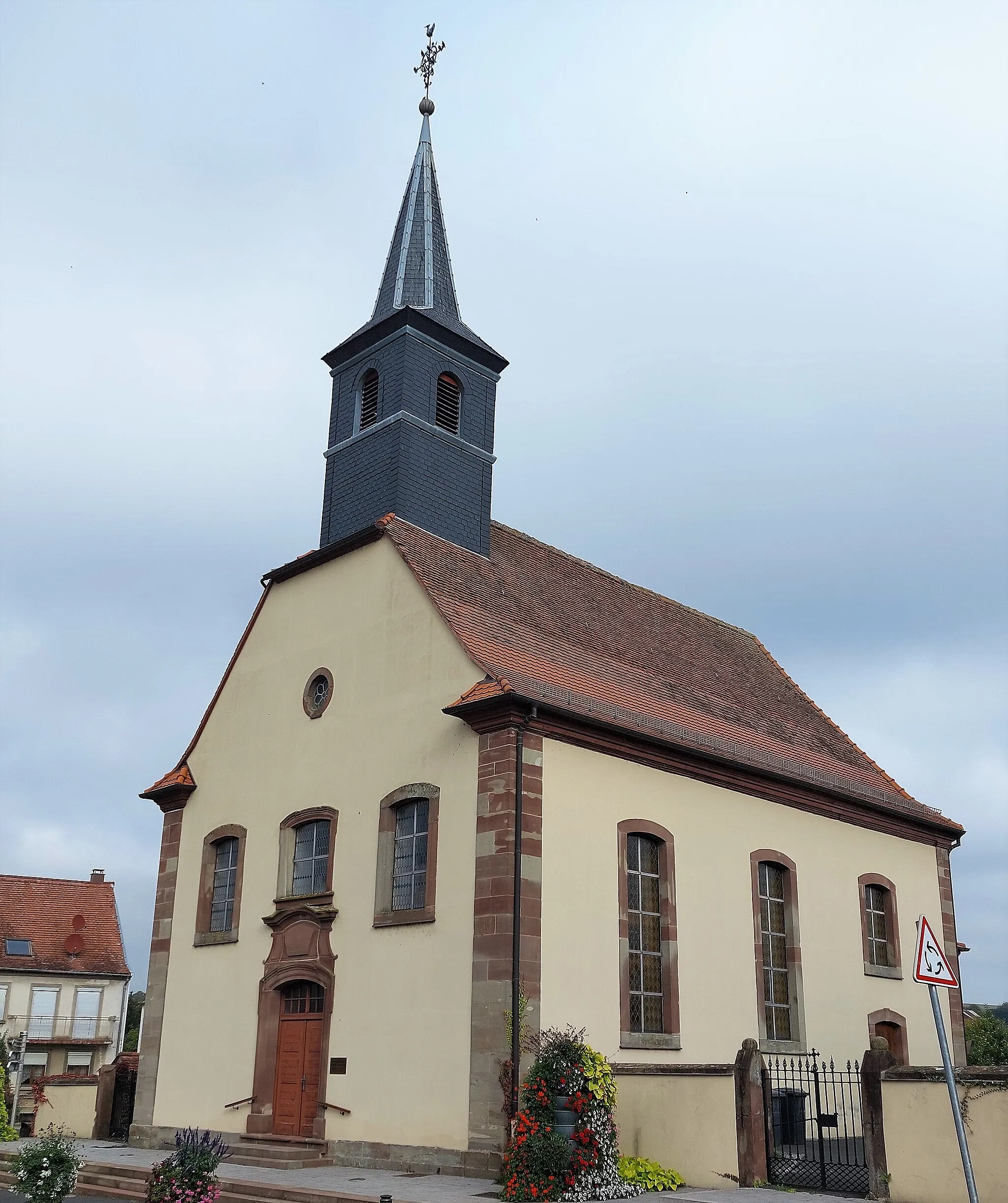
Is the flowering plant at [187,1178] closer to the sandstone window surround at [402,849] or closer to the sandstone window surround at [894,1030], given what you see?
the sandstone window surround at [402,849]

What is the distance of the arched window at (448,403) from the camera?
21656mm

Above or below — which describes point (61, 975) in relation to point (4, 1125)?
above

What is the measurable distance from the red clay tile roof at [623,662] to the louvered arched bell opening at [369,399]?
2.69m

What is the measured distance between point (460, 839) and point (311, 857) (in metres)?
3.41

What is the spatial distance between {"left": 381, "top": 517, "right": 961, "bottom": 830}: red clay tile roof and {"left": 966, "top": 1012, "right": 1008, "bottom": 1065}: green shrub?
13.5m

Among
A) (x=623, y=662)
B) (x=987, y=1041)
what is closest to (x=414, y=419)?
(x=623, y=662)

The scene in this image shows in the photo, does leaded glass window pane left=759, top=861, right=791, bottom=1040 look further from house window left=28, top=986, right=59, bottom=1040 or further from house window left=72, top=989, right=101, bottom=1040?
house window left=72, top=989, right=101, bottom=1040

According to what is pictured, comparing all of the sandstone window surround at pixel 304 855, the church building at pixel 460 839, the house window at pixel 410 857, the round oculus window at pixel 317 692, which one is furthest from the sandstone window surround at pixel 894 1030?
the round oculus window at pixel 317 692

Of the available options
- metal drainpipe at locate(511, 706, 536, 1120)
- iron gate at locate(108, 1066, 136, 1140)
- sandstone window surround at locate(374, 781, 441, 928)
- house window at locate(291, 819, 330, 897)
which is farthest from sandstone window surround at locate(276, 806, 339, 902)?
iron gate at locate(108, 1066, 136, 1140)

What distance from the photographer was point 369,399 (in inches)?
867

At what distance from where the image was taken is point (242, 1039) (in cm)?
1845

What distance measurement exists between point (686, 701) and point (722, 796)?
208 centimetres

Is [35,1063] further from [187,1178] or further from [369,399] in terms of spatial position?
[187,1178]

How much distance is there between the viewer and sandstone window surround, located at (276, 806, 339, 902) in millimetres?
18125
